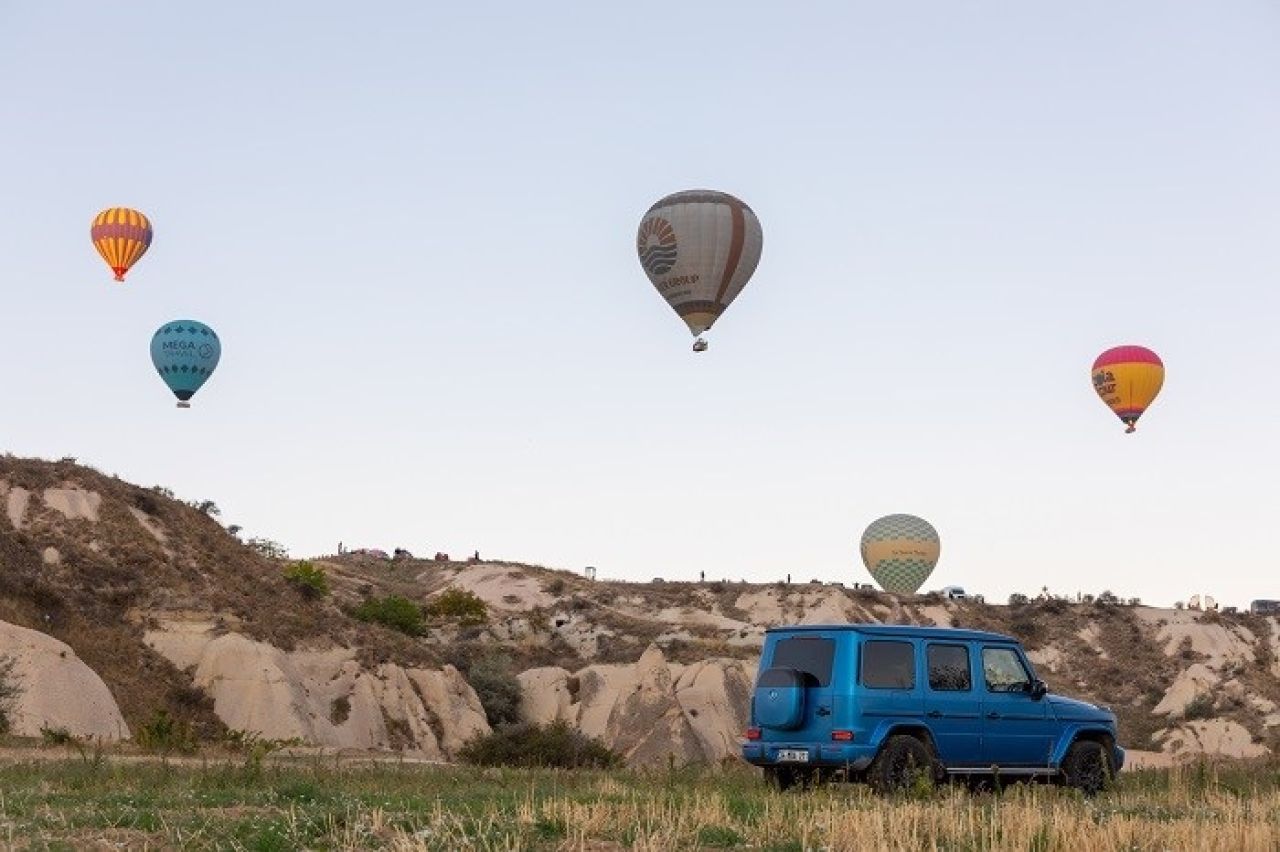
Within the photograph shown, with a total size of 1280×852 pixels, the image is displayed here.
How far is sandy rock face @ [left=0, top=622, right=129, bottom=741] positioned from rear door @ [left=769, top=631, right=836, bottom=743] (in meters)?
27.2

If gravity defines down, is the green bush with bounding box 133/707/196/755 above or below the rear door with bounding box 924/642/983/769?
below

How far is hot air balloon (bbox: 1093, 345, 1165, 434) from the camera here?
2901 inches

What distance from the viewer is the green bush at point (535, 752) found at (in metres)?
34.3

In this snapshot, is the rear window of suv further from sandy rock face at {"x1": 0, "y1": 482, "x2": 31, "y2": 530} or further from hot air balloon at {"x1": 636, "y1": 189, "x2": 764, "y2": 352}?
sandy rock face at {"x1": 0, "y1": 482, "x2": 31, "y2": 530}

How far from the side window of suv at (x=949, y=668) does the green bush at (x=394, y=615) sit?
170 feet

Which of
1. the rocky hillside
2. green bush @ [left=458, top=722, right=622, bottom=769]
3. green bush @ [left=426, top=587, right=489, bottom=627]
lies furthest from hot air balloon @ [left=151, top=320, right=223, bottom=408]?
green bush @ [left=458, top=722, right=622, bottom=769]

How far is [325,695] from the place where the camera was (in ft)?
175

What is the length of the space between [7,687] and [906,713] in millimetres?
29932

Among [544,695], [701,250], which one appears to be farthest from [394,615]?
[701,250]

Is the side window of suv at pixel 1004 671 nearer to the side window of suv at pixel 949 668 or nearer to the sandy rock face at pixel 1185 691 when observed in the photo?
the side window of suv at pixel 949 668

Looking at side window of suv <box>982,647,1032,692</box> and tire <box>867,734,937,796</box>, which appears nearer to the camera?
tire <box>867,734,937,796</box>

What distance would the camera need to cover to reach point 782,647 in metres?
20.3

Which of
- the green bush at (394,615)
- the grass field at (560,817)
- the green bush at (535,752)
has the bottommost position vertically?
the green bush at (535,752)

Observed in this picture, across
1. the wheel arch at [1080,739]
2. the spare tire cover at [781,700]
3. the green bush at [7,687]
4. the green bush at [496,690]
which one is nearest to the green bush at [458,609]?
the green bush at [496,690]
